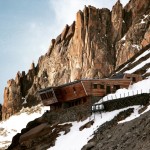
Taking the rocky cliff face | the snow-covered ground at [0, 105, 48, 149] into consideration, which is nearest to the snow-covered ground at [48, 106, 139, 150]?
the snow-covered ground at [0, 105, 48, 149]

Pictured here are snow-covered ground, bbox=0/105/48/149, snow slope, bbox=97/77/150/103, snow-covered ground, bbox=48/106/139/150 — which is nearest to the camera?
snow-covered ground, bbox=48/106/139/150

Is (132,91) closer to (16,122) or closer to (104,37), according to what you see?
(16,122)

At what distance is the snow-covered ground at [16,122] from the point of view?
14590 cm

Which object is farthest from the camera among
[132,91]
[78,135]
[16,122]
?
[16,122]

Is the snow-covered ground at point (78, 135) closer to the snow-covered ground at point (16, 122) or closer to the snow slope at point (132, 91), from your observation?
the snow slope at point (132, 91)

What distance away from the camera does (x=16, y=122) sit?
172 metres

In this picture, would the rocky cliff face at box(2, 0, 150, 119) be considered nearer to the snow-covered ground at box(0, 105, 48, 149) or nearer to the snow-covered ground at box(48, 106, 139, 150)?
the snow-covered ground at box(0, 105, 48, 149)

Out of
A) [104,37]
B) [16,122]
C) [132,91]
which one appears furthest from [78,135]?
[104,37]

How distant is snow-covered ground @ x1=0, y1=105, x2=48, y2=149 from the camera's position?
14590 cm

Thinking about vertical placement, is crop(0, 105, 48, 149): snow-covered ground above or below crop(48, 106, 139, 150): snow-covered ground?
below

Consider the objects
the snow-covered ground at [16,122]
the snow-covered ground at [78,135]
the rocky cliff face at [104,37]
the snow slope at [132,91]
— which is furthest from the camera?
the rocky cliff face at [104,37]

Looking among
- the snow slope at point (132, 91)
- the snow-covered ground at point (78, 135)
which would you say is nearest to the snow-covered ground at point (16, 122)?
the snow slope at point (132, 91)

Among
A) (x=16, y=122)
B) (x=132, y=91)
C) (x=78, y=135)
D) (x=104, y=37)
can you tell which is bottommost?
(x=16, y=122)

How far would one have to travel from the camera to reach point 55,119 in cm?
7050
